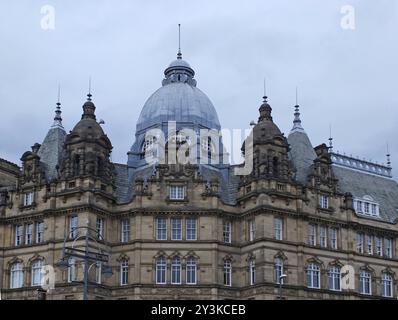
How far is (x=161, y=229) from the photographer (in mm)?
64500

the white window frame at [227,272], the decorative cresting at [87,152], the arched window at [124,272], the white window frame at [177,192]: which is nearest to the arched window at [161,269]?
the arched window at [124,272]

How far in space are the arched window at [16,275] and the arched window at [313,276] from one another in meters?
25.5

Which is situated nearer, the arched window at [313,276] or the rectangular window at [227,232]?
the arched window at [313,276]

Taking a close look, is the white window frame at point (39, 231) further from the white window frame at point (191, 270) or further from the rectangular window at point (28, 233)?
the white window frame at point (191, 270)

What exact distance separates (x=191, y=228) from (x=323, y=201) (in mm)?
13230

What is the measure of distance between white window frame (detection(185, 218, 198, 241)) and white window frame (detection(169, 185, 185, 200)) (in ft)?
6.94

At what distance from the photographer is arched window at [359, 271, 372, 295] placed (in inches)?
2729

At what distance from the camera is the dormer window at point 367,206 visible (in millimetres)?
73500

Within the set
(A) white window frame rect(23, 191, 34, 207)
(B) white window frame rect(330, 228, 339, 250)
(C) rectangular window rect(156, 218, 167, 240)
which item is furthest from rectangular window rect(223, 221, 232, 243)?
(A) white window frame rect(23, 191, 34, 207)

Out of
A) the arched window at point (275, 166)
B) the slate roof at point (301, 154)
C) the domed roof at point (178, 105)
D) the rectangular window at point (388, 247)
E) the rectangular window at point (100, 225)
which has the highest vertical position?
the domed roof at point (178, 105)

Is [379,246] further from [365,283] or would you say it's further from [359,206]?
[365,283]

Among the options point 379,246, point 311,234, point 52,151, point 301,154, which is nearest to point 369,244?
point 379,246

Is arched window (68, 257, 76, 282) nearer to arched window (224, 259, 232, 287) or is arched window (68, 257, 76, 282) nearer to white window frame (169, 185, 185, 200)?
white window frame (169, 185, 185, 200)

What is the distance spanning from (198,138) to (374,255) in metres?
20.4
